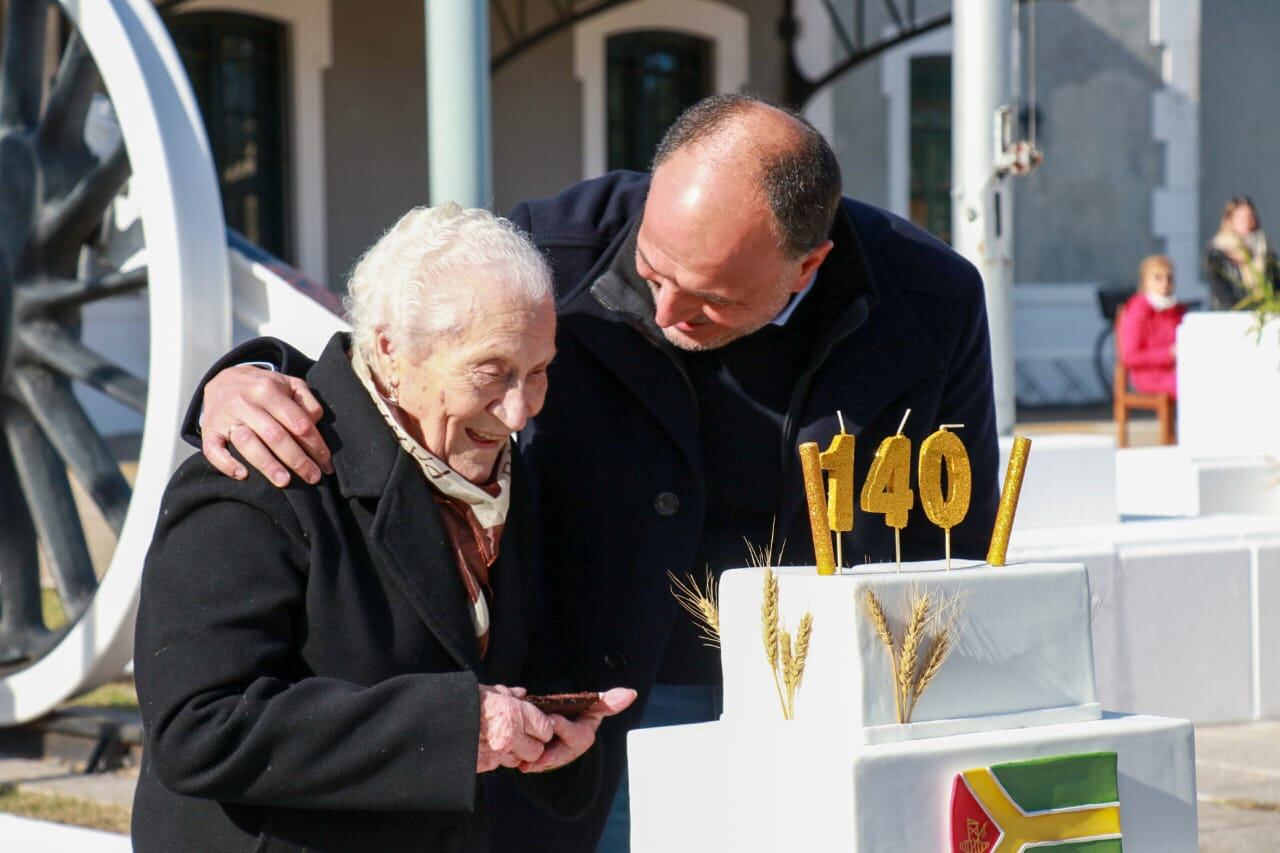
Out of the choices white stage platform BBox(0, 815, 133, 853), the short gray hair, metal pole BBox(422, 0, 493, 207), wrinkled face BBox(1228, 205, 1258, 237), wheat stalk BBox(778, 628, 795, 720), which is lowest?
white stage platform BBox(0, 815, 133, 853)

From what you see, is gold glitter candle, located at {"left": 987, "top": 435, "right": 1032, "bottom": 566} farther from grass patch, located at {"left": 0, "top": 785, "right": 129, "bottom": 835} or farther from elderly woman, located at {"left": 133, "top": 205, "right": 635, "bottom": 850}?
grass patch, located at {"left": 0, "top": 785, "right": 129, "bottom": 835}

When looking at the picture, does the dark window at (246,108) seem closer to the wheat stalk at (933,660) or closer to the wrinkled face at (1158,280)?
the wrinkled face at (1158,280)

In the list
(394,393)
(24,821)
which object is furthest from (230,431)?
(24,821)

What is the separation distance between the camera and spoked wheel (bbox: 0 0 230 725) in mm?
4227

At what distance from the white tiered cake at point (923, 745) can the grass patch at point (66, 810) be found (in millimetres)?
2559

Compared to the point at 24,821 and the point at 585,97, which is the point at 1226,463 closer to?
the point at 24,821

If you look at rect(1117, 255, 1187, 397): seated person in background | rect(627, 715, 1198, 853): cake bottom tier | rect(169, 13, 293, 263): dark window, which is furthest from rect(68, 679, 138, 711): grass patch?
rect(169, 13, 293, 263): dark window

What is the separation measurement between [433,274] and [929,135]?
42.9 feet

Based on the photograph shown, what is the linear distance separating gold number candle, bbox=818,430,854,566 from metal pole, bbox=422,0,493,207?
217cm

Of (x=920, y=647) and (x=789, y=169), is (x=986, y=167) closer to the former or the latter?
(x=789, y=169)

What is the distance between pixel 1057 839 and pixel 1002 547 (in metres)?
0.31

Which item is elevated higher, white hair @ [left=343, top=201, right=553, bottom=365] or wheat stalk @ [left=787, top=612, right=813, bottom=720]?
white hair @ [left=343, top=201, right=553, bottom=365]

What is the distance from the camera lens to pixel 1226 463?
18.1 feet

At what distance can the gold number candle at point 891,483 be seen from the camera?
1.93m
